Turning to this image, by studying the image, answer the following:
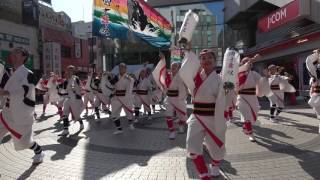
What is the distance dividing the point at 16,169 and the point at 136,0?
836cm

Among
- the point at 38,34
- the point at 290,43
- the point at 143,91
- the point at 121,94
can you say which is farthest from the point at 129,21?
the point at 38,34

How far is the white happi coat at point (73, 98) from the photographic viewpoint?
35.9 feet

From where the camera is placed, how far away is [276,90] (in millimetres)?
13016

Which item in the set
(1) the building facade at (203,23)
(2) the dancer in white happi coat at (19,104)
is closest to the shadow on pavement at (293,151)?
(2) the dancer in white happi coat at (19,104)

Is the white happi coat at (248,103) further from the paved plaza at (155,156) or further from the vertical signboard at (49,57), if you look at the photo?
the vertical signboard at (49,57)

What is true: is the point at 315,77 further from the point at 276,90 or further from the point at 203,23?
the point at 203,23

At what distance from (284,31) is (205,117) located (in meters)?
21.7

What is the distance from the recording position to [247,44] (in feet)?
114

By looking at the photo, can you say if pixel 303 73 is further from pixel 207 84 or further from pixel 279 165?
pixel 207 84

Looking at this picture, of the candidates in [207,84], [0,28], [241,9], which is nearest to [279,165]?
[207,84]

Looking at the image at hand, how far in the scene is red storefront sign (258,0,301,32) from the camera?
21.2m

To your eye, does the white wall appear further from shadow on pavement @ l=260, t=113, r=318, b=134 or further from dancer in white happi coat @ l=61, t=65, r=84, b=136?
shadow on pavement @ l=260, t=113, r=318, b=134

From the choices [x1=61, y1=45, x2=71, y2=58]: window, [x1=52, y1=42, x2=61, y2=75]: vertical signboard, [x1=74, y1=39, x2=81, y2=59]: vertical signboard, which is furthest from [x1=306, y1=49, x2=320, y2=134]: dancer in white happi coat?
[x1=74, y1=39, x2=81, y2=59]: vertical signboard

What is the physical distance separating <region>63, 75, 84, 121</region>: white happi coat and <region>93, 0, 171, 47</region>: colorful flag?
6.04 ft
